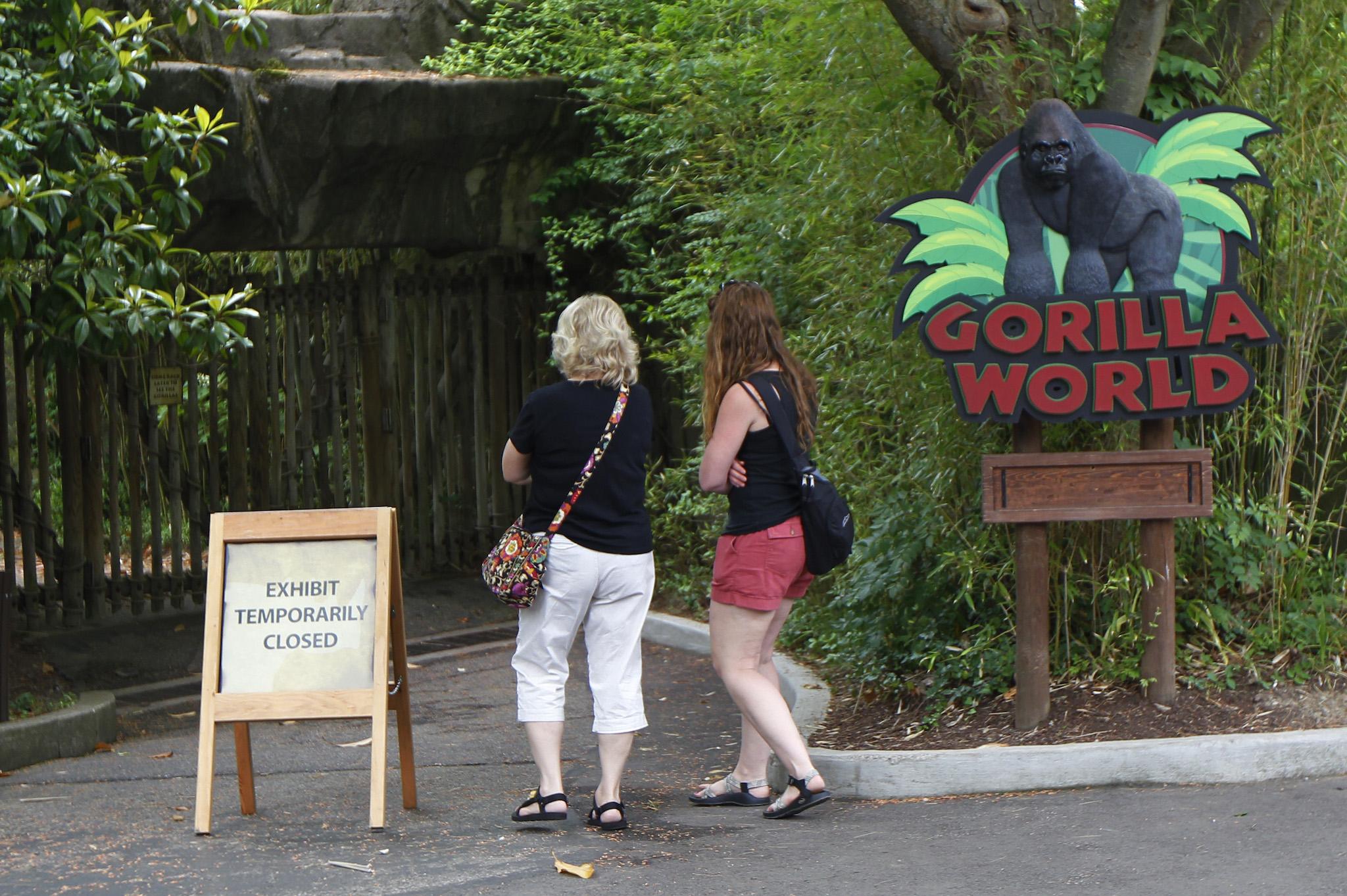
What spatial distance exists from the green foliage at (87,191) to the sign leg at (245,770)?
2.24 meters

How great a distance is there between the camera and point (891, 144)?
601cm

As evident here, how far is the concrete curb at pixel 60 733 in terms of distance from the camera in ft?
20.8

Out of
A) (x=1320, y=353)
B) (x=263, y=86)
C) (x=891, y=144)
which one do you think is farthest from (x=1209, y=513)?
(x=263, y=86)

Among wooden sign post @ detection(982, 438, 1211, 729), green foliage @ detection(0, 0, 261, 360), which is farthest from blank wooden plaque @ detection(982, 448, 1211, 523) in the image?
green foliage @ detection(0, 0, 261, 360)

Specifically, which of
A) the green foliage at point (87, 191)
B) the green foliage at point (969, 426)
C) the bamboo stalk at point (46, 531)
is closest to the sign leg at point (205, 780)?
the green foliage at point (87, 191)

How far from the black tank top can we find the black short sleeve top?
1.24ft

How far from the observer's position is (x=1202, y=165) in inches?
205

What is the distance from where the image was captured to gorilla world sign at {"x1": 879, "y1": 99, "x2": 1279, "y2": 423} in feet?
17.0

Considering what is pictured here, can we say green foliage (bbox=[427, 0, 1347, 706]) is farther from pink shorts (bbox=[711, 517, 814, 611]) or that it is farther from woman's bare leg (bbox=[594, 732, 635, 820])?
woman's bare leg (bbox=[594, 732, 635, 820])

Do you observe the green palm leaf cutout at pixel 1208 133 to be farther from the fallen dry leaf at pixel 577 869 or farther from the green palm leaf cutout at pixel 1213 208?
the fallen dry leaf at pixel 577 869

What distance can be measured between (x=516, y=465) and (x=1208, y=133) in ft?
9.09

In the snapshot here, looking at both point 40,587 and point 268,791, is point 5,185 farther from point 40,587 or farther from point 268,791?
point 40,587

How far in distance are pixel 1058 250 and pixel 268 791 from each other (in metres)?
3.70

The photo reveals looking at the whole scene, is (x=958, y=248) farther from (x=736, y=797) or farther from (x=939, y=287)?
A: (x=736, y=797)
